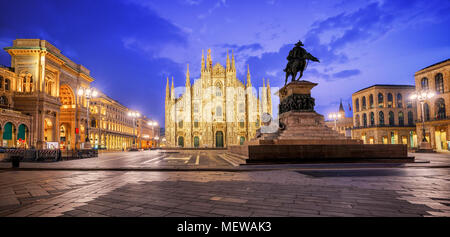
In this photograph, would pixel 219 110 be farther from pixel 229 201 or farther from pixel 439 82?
pixel 229 201

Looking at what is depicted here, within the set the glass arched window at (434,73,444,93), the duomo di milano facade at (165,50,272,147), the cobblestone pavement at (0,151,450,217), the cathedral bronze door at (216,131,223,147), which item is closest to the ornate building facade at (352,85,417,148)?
the glass arched window at (434,73,444,93)

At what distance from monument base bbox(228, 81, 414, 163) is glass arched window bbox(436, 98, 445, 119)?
108ft

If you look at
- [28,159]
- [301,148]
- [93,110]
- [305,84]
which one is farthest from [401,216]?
[93,110]

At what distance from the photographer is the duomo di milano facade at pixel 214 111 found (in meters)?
52.8

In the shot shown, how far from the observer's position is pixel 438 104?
35938mm

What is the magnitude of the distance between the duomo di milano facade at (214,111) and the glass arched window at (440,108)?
29516 mm

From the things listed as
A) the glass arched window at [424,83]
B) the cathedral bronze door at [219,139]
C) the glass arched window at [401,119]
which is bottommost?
the cathedral bronze door at [219,139]

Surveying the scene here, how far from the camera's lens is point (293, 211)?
137 inches

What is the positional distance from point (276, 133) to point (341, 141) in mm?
3598

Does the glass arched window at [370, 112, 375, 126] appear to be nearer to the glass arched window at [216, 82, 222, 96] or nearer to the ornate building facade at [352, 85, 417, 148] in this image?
the ornate building facade at [352, 85, 417, 148]

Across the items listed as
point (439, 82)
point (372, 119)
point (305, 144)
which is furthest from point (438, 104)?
point (305, 144)

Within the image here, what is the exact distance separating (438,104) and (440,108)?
2.21 feet

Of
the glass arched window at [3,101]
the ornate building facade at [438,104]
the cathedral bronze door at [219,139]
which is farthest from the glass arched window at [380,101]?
the glass arched window at [3,101]

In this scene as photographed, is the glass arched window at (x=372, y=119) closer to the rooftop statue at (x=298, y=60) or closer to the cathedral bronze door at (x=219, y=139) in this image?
the cathedral bronze door at (x=219, y=139)
